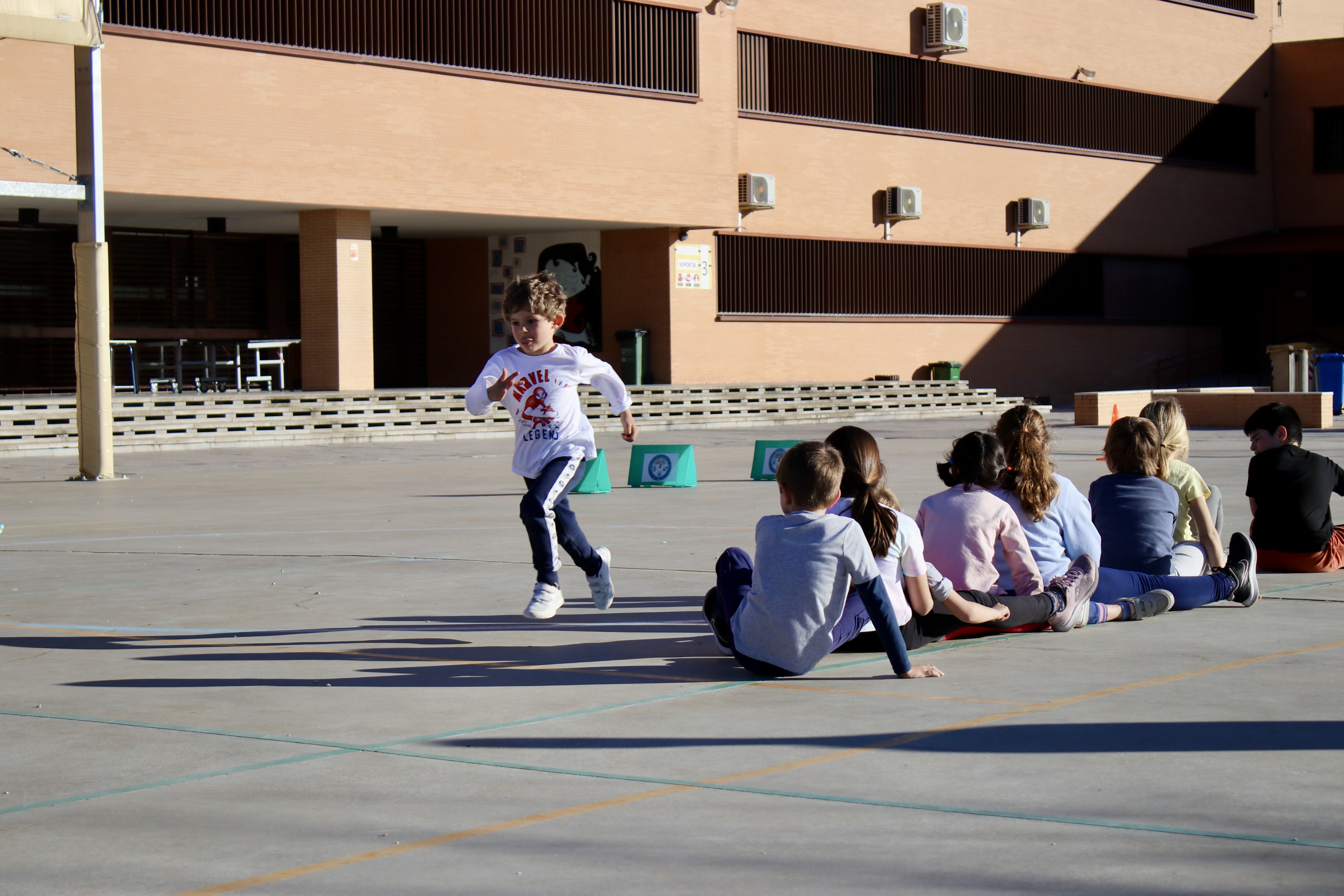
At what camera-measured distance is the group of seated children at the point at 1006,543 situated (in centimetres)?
639

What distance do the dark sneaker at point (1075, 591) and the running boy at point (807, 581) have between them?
1.32 m

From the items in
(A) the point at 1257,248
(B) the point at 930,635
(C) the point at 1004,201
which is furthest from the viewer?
(A) the point at 1257,248

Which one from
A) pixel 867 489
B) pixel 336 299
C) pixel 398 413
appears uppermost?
pixel 336 299

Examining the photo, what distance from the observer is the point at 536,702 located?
6.21 metres

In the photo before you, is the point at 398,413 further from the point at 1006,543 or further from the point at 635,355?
the point at 1006,543

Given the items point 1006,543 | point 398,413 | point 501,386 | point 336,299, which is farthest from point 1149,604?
point 336,299

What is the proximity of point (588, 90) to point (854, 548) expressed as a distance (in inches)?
1061

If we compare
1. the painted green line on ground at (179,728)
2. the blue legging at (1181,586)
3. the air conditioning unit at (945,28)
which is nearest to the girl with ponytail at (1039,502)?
the blue legging at (1181,586)

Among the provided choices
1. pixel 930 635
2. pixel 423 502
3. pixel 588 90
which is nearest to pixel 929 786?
pixel 930 635

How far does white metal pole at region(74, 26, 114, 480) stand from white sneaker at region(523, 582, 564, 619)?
12.1 m

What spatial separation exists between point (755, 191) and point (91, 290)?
19158 millimetres

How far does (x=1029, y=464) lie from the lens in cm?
772

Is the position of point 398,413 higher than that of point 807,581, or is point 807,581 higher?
point 398,413

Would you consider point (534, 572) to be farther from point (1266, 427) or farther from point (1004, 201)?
point (1004, 201)
